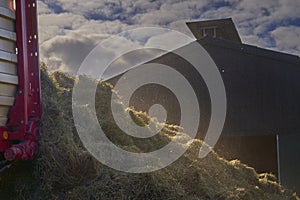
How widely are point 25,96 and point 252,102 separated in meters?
7.70

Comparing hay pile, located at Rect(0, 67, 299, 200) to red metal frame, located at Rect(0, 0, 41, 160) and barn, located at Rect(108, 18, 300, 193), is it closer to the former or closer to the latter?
red metal frame, located at Rect(0, 0, 41, 160)

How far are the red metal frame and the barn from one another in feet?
17.9

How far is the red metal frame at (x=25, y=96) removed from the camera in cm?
301

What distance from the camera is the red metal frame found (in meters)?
3.01

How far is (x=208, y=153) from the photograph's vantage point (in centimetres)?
532

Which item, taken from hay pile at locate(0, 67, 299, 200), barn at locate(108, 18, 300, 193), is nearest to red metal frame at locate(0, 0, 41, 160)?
hay pile at locate(0, 67, 299, 200)

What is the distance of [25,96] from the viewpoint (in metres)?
3.12

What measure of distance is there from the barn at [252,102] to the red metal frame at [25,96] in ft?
17.9

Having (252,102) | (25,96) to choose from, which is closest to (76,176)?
(25,96)

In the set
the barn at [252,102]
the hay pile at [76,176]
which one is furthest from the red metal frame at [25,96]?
the barn at [252,102]

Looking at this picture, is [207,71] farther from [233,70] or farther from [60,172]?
[60,172]

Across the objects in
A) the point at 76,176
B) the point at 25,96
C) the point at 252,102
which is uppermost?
the point at 25,96

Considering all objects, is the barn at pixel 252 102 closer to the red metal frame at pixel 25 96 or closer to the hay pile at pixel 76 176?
the hay pile at pixel 76 176

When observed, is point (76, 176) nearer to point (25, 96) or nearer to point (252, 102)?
point (25, 96)
